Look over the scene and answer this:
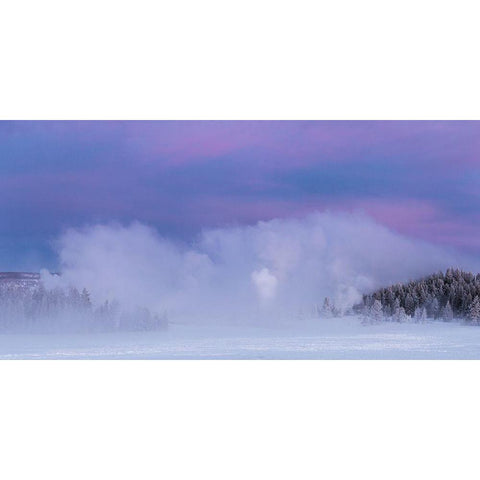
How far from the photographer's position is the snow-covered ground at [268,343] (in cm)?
855

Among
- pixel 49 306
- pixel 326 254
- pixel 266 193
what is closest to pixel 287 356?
pixel 326 254

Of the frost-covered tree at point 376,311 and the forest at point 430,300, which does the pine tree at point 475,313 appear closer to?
the forest at point 430,300

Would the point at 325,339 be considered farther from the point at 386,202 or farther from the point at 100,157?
the point at 100,157

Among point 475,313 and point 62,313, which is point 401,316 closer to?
point 475,313

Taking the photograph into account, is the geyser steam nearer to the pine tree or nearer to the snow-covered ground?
the snow-covered ground

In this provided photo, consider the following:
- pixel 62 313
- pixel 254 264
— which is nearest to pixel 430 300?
pixel 254 264

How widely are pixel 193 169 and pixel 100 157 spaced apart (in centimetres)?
93

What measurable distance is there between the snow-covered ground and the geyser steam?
0.59ft

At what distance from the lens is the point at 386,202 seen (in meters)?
8.71

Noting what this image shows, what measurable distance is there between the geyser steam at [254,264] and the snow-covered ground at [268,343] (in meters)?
0.18

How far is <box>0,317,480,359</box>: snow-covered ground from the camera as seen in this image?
28.1 ft

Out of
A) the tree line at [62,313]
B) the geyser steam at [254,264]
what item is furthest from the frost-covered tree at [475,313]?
the tree line at [62,313]

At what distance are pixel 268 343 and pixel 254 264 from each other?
0.80 meters

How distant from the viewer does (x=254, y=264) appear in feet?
28.8
